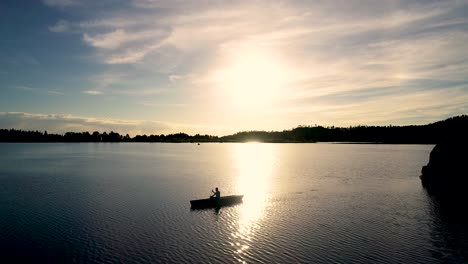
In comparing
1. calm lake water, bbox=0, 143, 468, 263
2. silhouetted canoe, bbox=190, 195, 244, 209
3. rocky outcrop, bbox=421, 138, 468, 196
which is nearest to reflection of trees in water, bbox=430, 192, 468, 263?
calm lake water, bbox=0, 143, 468, 263

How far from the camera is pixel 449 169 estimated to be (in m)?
70.5

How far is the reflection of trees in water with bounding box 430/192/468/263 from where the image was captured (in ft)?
95.5

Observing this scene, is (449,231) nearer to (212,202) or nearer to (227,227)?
(227,227)

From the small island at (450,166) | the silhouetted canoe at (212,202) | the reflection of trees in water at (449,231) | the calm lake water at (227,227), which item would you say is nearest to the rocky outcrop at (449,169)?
the small island at (450,166)

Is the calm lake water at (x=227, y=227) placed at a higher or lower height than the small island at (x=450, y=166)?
lower

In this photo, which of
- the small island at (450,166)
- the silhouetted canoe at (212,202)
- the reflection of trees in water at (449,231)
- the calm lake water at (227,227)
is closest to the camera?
the reflection of trees in water at (449,231)

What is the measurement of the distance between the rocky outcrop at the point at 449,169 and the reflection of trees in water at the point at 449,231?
519 inches

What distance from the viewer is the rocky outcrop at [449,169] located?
6700 centimetres

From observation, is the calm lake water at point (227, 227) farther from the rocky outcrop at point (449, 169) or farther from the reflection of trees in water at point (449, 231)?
the rocky outcrop at point (449, 169)

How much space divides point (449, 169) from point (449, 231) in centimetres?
4085

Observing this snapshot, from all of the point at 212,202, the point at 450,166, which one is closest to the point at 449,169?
the point at 450,166

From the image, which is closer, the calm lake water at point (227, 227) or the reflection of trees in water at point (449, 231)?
the reflection of trees in water at point (449, 231)

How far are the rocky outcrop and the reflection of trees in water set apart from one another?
13185 millimetres

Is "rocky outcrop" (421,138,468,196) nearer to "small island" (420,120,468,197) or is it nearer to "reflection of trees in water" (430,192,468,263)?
"small island" (420,120,468,197)
